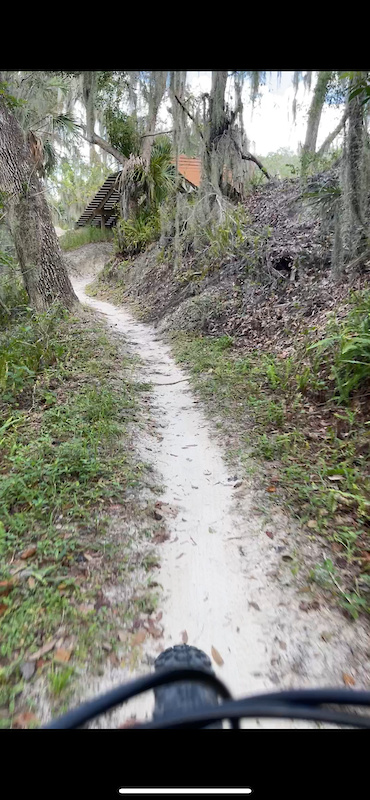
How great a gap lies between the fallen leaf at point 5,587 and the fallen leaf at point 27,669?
19.6 inches

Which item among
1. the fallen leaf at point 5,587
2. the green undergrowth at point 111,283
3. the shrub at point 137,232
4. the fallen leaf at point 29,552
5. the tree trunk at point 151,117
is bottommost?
the fallen leaf at point 29,552

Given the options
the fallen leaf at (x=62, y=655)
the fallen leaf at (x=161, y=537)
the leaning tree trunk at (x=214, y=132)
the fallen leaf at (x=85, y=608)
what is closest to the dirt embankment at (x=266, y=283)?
the leaning tree trunk at (x=214, y=132)

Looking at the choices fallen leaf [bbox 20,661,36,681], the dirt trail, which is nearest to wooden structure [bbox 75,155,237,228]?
the dirt trail

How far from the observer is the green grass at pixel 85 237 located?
2184 cm

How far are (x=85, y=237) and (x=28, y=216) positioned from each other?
15.7m

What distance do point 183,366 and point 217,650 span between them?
16.8 ft

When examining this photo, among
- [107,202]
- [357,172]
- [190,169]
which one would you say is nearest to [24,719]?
[357,172]

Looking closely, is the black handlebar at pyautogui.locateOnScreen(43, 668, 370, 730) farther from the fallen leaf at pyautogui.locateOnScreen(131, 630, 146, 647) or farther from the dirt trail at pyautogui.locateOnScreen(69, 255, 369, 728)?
the fallen leaf at pyautogui.locateOnScreen(131, 630, 146, 647)

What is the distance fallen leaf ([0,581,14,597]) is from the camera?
2.42 m

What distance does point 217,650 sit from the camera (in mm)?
2152

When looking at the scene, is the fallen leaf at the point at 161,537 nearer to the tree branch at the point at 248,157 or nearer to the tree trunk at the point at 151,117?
the tree branch at the point at 248,157

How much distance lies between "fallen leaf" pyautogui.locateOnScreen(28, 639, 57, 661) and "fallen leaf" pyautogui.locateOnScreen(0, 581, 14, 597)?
46 centimetres

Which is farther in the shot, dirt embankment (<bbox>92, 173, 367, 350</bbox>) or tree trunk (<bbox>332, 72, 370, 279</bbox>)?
dirt embankment (<bbox>92, 173, 367, 350</bbox>)
